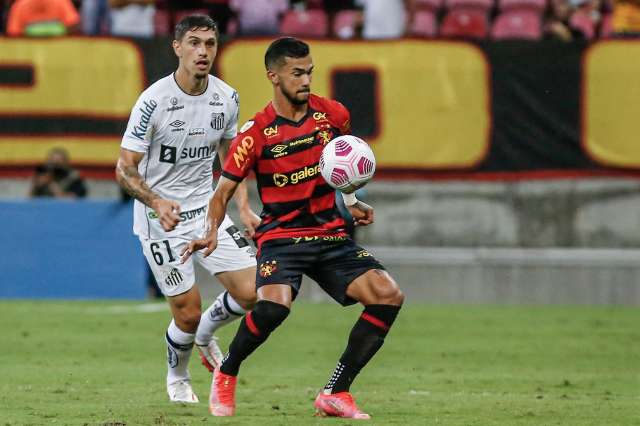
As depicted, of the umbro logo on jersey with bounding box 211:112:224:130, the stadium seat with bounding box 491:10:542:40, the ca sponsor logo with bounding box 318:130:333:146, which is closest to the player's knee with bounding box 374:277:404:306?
the ca sponsor logo with bounding box 318:130:333:146

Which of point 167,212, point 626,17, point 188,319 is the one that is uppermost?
point 167,212

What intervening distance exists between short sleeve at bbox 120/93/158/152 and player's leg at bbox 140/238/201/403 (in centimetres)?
70

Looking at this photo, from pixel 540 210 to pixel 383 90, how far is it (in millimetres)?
2510

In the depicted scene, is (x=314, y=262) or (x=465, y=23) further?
(x=465, y=23)

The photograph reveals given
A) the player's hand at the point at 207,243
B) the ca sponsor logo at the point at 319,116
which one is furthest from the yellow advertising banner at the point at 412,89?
the player's hand at the point at 207,243

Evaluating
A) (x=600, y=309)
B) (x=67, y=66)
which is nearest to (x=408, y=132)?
(x=600, y=309)

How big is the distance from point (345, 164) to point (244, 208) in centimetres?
125

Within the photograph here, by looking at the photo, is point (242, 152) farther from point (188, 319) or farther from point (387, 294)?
point (188, 319)

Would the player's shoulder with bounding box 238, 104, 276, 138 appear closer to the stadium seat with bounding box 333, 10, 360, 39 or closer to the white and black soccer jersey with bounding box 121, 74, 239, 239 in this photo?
the white and black soccer jersey with bounding box 121, 74, 239, 239

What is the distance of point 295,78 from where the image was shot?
8.39 m

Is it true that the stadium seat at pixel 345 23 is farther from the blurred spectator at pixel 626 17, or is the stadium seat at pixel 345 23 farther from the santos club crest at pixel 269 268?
the santos club crest at pixel 269 268

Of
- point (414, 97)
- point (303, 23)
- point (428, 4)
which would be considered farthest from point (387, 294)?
point (428, 4)

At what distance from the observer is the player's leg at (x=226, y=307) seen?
31.2 feet

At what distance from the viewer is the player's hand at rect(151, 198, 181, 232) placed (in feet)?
28.1
